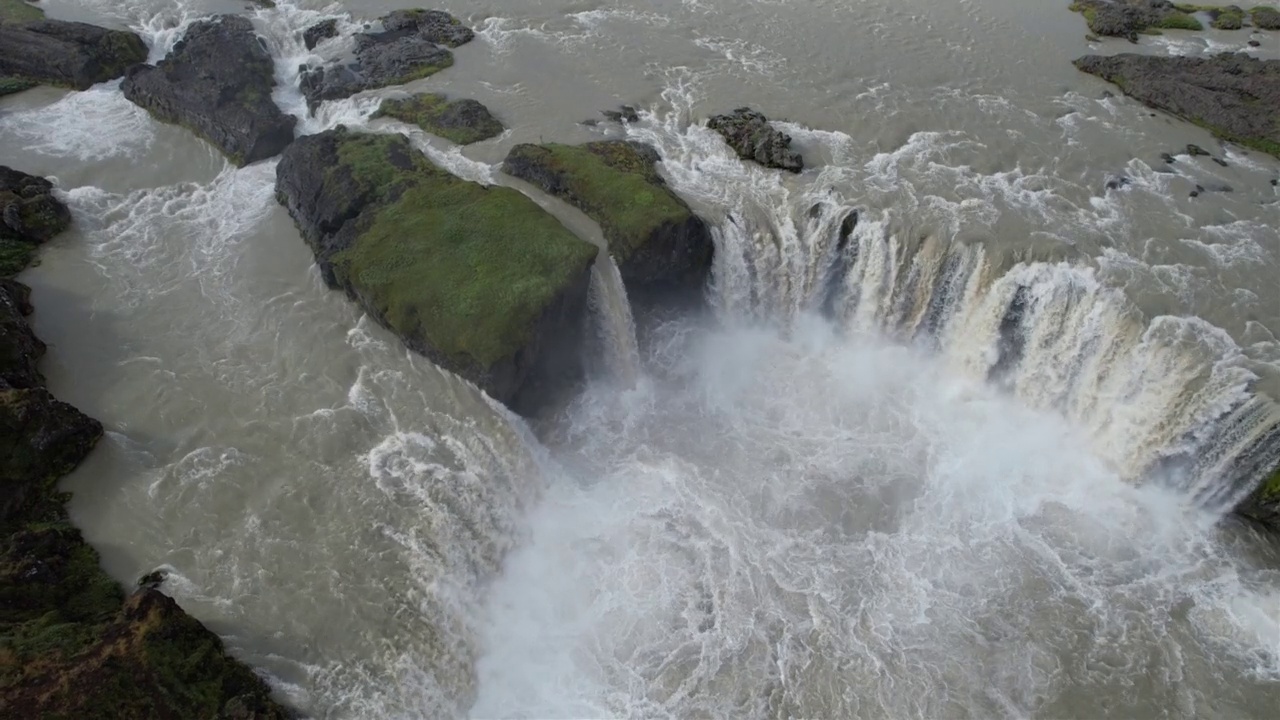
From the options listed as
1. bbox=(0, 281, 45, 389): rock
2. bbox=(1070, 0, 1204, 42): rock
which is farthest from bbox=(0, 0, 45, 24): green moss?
bbox=(1070, 0, 1204, 42): rock

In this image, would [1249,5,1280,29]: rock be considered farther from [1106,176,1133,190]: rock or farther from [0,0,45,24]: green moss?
[0,0,45,24]: green moss

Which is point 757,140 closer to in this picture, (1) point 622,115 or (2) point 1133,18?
(1) point 622,115

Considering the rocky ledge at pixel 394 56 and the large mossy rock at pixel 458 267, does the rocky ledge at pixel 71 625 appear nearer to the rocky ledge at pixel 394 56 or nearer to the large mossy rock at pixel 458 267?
the large mossy rock at pixel 458 267

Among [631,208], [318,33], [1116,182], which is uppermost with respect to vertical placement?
[318,33]

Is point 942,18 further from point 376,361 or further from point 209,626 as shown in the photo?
point 209,626

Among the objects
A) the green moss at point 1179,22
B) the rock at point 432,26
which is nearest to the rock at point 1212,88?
the green moss at point 1179,22

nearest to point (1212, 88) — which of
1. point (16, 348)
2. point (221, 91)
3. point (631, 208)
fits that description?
point (631, 208)

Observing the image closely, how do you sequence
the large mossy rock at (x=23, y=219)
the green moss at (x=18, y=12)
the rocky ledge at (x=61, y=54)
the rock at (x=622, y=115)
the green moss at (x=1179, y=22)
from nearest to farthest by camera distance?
the large mossy rock at (x=23, y=219) < the rock at (x=622, y=115) < the rocky ledge at (x=61, y=54) < the green moss at (x=18, y=12) < the green moss at (x=1179, y=22)
